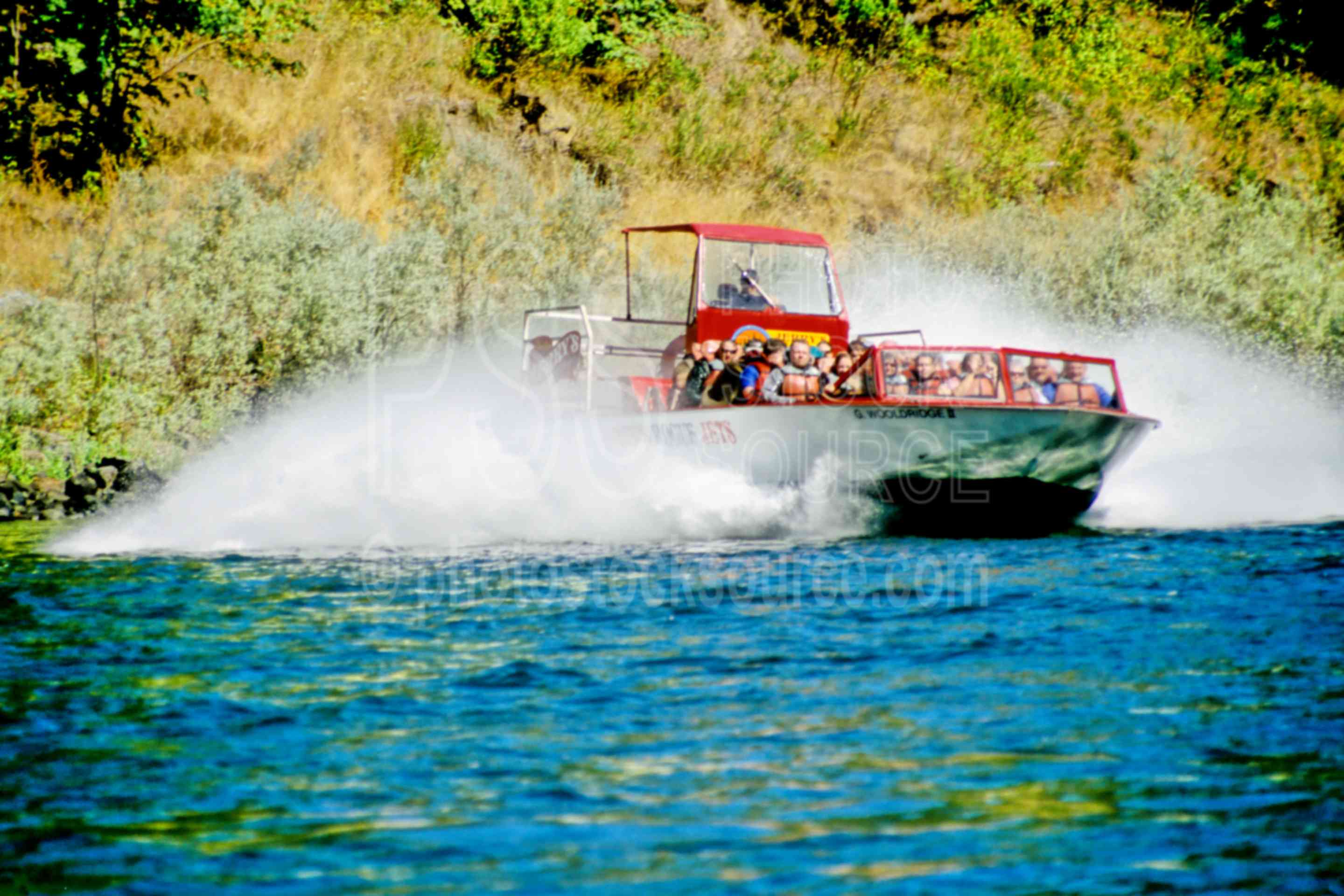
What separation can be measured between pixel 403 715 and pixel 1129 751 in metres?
3.45

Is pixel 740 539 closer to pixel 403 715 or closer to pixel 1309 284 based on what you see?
pixel 403 715

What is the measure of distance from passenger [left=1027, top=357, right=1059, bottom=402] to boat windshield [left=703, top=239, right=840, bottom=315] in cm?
387

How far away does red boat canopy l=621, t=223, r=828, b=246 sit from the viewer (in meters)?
16.5

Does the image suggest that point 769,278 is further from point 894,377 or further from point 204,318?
point 204,318

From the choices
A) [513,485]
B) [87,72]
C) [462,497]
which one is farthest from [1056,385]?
[87,72]

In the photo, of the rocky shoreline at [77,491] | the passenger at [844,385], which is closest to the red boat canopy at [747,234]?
the passenger at [844,385]

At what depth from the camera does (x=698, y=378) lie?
47.2 ft

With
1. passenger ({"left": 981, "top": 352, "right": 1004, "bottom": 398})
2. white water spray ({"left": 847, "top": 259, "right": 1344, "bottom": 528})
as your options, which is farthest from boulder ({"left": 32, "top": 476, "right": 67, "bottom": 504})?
white water spray ({"left": 847, "top": 259, "right": 1344, "bottom": 528})

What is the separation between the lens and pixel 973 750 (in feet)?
21.0

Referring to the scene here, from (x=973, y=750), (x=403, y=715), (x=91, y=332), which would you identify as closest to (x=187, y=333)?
(x=91, y=332)

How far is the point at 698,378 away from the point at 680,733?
7971 mm

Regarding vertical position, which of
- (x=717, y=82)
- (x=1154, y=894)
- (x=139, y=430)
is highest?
(x=717, y=82)

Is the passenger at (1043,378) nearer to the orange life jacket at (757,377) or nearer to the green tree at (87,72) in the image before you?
the orange life jacket at (757,377)

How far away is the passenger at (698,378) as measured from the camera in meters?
14.4
